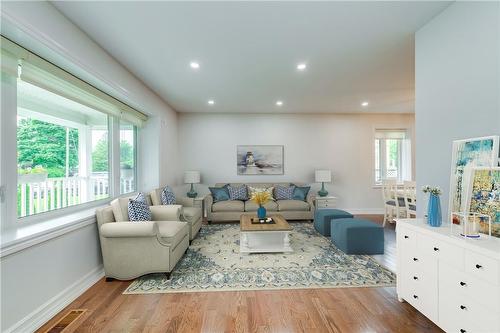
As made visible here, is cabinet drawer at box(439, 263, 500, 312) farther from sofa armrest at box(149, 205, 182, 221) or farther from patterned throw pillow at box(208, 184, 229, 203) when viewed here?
patterned throw pillow at box(208, 184, 229, 203)

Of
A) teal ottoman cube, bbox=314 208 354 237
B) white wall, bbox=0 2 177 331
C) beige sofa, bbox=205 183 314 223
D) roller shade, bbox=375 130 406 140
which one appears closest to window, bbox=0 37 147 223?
white wall, bbox=0 2 177 331

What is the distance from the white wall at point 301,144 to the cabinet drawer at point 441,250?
14.3 ft

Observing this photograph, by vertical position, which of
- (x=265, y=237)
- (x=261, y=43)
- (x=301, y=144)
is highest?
(x=261, y=43)

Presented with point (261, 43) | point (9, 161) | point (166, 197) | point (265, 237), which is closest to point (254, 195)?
point (265, 237)

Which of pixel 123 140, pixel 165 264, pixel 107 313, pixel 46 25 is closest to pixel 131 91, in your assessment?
pixel 123 140

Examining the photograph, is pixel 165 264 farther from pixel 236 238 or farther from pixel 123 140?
pixel 123 140

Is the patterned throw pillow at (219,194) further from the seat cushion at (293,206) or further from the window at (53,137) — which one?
the window at (53,137)

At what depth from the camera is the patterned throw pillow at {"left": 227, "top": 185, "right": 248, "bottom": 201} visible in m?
5.59

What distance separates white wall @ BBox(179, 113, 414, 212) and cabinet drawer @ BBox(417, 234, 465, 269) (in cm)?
434

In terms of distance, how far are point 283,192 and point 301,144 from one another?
59.3 inches

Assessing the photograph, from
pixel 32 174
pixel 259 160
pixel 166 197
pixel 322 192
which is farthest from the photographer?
pixel 259 160

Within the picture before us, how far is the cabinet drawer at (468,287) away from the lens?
1.37 metres

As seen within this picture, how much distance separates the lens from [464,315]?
1.54 m

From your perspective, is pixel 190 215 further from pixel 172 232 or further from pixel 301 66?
pixel 301 66
